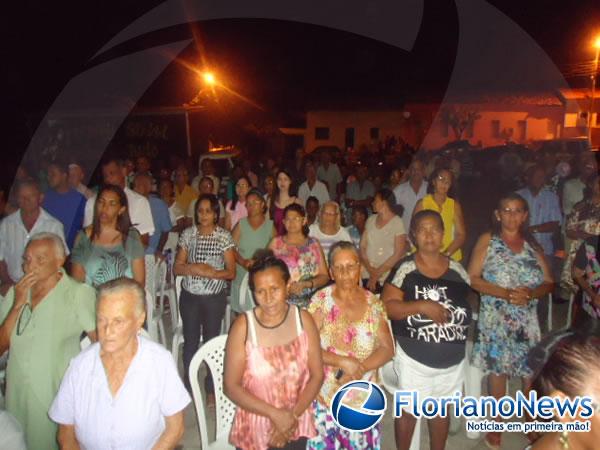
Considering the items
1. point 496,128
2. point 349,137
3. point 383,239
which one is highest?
point 349,137

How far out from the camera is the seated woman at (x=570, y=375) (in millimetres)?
1885

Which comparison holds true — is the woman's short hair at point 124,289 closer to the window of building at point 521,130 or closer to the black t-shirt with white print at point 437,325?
the black t-shirt with white print at point 437,325

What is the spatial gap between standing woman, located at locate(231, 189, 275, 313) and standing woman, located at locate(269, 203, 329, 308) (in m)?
0.67

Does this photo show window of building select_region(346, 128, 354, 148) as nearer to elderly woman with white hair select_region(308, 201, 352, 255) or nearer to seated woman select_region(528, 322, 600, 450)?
elderly woman with white hair select_region(308, 201, 352, 255)

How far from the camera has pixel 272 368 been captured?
9.05 ft

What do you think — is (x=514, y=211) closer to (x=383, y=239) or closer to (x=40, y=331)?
(x=383, y=239)

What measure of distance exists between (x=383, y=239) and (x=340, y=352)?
94.2 inches

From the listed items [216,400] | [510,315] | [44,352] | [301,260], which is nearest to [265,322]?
[216,400]

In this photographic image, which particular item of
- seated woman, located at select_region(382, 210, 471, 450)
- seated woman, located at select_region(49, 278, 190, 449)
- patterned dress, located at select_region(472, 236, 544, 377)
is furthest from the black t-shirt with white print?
seated woman, located at select_region(49, 278, 190, 449)

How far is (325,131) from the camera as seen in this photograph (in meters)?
33.6

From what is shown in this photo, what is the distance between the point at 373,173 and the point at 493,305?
29.1 ft

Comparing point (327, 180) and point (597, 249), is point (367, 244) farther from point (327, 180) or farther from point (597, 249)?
point (327, 180)

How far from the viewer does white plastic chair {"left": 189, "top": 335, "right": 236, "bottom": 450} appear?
3.16 metres

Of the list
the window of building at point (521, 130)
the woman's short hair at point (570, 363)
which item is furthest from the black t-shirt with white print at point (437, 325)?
the window of building at point (521, 130)
